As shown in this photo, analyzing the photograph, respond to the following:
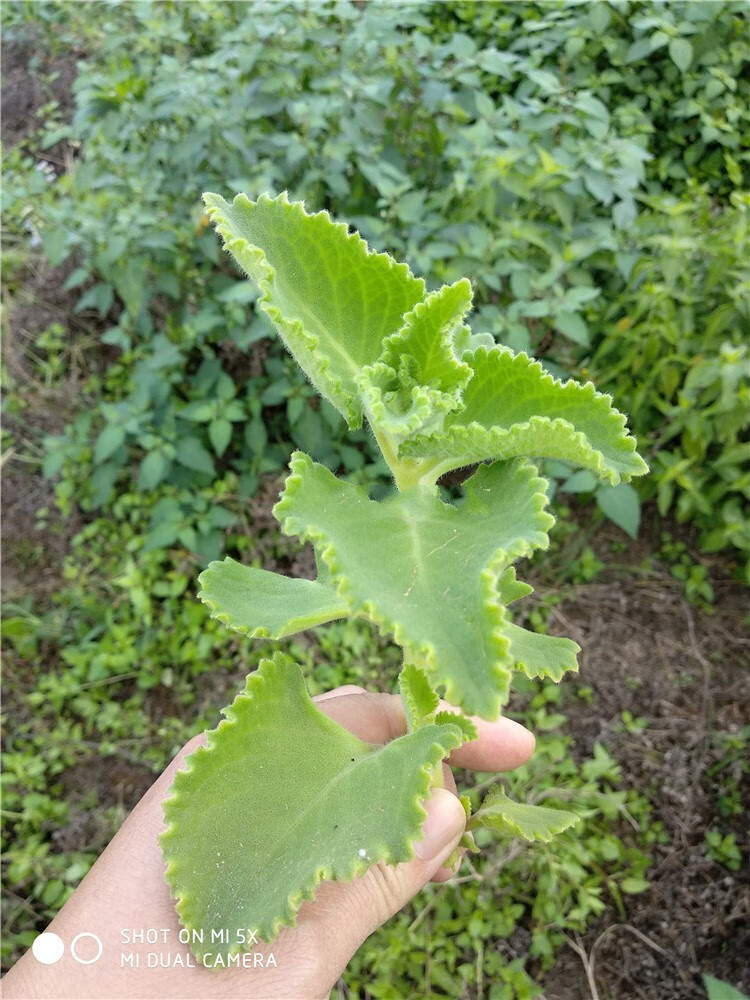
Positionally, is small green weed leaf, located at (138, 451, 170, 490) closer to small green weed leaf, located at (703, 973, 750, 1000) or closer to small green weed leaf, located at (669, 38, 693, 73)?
small green weed leaf, located at (703, 973, 750, 1000)

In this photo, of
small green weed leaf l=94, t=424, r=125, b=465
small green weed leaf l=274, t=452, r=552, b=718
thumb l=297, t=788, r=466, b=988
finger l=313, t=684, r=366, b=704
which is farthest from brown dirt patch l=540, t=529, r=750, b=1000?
small green weed leaf l=274, t=452, r=552, b=718

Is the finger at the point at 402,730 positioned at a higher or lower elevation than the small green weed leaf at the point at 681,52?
lower

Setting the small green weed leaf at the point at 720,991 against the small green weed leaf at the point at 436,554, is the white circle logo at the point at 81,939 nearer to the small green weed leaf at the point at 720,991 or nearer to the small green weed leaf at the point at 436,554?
the small green weed leaf at the point at 436,554

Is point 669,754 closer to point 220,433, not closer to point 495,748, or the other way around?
point 495,748

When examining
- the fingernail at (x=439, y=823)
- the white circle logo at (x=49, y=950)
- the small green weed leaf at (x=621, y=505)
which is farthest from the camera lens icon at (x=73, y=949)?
the small green weed leaf at (x=621, y=505)

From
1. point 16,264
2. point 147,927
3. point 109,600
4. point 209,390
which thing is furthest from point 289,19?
point 147,927

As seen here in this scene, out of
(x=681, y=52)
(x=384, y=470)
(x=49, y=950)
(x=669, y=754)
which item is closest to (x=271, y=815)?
(x=49, y=950)
